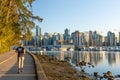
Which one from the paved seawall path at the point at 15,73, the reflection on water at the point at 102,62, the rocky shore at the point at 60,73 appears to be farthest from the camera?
the reflection on water at the point at 102,62

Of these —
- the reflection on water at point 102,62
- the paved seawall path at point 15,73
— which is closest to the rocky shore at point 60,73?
the paved seawall path at point 15,73

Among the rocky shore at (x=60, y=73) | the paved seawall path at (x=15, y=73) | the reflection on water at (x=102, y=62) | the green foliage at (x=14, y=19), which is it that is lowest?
the reflection on water at (x=102, y=62)

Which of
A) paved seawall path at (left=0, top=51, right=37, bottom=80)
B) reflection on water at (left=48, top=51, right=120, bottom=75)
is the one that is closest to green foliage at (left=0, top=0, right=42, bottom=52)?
reflection on water at (left=48, top=51, right=120, bottom=75)

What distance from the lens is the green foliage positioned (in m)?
57.2

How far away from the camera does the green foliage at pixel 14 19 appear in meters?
57.2

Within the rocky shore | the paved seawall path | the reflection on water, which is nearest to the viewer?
the paved seawall path

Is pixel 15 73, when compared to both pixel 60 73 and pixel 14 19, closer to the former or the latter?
pixel 60 73

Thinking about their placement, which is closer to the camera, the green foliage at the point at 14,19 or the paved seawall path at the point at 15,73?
the paved seawall path at the point at 15,73

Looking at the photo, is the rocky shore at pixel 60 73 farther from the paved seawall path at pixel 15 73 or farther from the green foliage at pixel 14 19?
the green foliage at pixel 14 19

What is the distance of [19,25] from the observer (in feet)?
241

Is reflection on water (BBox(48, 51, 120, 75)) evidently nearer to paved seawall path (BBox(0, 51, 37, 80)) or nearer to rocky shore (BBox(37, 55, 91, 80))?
rocky shore (BBox(37, 55, 91, 80))

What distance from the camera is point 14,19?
210 ft

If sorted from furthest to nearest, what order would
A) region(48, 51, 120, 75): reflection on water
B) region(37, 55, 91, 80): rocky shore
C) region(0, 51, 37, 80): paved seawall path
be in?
region(48, 51, 120, 75): reflection on water
region(37, 55, 91, 80): rocky shore
region(0, 51, 37, 80): paved seawall path

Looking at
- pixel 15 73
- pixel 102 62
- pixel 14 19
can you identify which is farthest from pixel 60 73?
pixel 102 62
